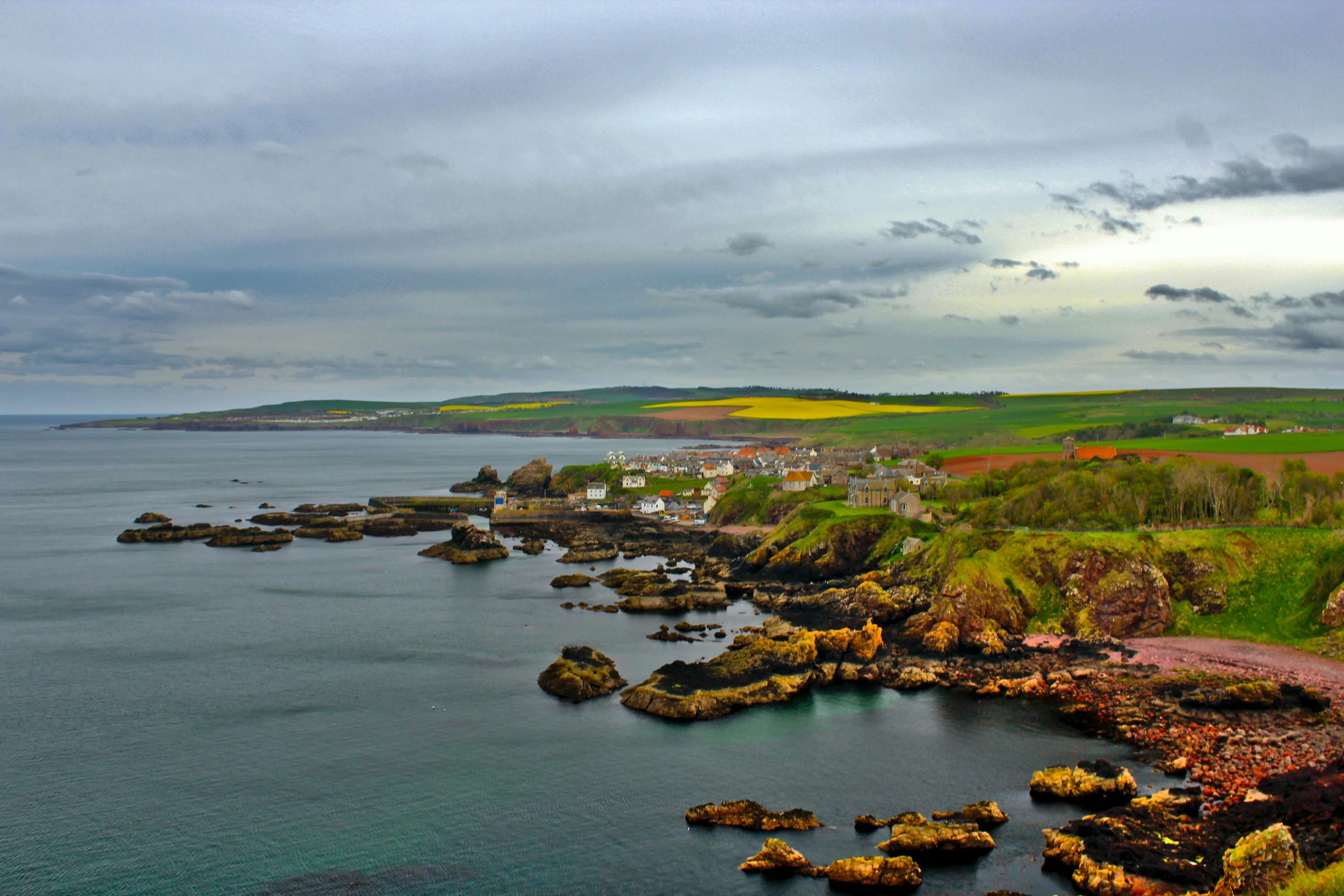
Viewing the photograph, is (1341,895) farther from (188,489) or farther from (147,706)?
(188,489)

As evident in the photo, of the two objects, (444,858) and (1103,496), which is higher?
(1103,496)

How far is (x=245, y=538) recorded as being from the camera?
86875mm

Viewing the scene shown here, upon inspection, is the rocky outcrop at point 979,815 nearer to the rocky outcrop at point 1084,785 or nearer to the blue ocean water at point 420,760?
the blue ocean water at point 420,760

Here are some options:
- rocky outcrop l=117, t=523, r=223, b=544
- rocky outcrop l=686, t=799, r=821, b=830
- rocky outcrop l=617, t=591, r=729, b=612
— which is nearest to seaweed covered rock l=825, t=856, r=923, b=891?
rocky outcrop l=686, t=799, r=821, b=830

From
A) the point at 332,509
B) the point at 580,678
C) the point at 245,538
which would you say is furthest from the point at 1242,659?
the point at 332,509

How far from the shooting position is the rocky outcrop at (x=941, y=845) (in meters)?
24.7

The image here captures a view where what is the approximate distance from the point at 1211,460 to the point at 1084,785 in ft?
198

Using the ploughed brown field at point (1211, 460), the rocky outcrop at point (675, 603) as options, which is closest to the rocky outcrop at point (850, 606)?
the rocky outcrop at point (675, 603)

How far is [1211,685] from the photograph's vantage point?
3706 cm

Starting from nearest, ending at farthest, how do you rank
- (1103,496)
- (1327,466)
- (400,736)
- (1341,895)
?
(1341,895), (400,736), (1103,496), (1327,466)

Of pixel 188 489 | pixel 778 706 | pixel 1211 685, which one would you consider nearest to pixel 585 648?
pixel 778 706

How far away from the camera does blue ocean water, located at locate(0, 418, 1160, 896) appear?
25.1 metres

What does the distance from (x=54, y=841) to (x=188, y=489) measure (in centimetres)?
12490

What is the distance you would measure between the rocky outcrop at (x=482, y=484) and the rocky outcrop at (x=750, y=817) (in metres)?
107
